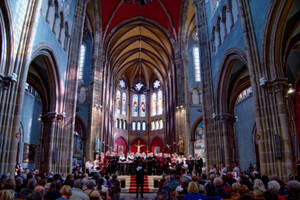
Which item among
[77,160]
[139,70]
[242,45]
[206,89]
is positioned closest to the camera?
[242,45]

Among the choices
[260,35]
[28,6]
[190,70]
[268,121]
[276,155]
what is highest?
[190,70]

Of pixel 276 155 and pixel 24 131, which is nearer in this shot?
pixel 276 155

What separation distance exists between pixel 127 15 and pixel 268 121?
22782mm

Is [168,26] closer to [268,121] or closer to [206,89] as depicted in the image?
[206,89]

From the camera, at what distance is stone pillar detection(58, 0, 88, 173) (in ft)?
43.2

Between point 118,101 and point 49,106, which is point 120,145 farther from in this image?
point 49,106

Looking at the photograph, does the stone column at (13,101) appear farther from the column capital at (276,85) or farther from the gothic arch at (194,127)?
the gothic arch at (194,127)

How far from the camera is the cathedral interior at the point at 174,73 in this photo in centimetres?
863

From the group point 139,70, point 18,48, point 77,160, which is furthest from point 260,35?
point 139,70

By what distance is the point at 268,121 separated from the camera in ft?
28.9

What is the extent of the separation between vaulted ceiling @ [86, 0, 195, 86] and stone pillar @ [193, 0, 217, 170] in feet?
28.8

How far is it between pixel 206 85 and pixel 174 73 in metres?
12.7

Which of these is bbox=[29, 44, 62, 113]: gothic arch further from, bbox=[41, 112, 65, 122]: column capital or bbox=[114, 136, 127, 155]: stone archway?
bbox=[114, 136, 127, 155]: stone archway

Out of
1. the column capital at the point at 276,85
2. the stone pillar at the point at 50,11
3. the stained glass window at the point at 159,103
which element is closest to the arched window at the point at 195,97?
the column capital at the point at 276,85
